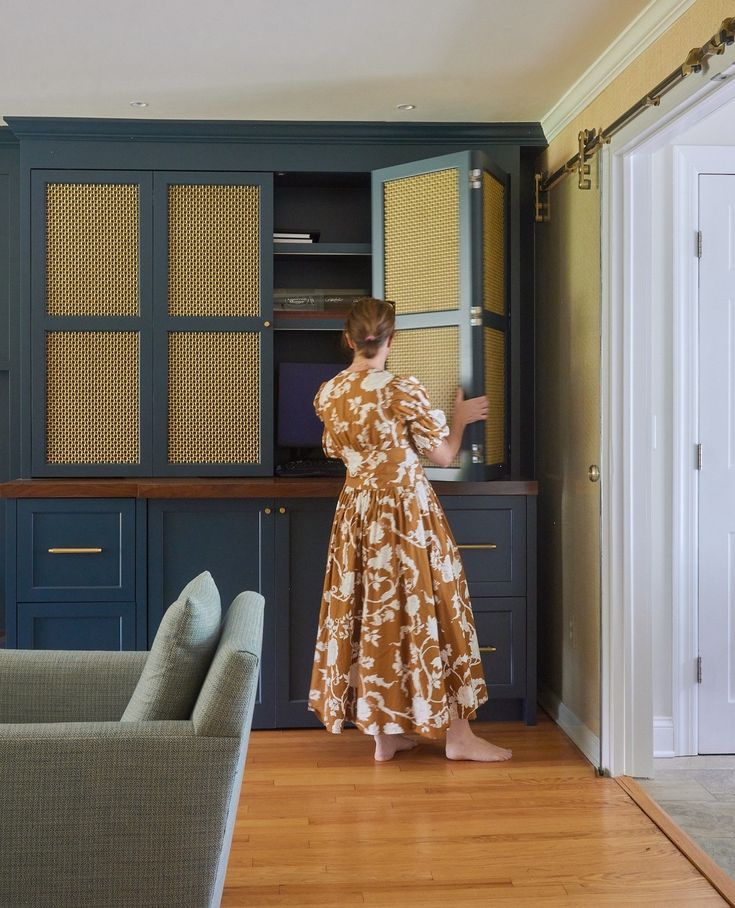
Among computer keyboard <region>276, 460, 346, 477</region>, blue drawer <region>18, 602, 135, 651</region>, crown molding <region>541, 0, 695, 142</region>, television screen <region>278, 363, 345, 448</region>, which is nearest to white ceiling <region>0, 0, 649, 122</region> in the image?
crown molding <region>541, 0, 695, 142</region>

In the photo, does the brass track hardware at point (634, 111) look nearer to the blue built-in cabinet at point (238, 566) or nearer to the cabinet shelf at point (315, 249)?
the cabinet shelf at point (315, 249)

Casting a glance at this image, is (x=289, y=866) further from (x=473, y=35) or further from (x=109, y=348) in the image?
(x=473, y=35)

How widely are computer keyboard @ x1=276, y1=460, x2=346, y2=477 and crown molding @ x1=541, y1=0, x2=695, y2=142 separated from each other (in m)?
1.62

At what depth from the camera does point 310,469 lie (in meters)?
3.94

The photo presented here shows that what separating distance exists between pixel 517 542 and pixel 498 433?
1.42 ft

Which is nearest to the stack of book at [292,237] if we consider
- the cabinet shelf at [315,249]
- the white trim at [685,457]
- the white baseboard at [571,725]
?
the cabinet shelf at [315,249]

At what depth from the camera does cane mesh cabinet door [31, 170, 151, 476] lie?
3895 millimetres

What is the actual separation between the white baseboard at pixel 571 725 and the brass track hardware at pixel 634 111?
1940 mm

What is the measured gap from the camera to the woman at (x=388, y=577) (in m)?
3.26

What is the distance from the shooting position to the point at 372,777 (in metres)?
3.27

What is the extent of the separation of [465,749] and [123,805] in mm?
1881

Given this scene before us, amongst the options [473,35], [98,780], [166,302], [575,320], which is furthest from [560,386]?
[98,780]

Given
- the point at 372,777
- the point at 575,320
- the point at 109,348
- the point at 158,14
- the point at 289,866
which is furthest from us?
the point at 109,348

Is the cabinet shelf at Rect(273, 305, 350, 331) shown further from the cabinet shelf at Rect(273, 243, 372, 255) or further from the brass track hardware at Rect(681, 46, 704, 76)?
the brass track hardware at Rect(681, 46, 704, 76)
